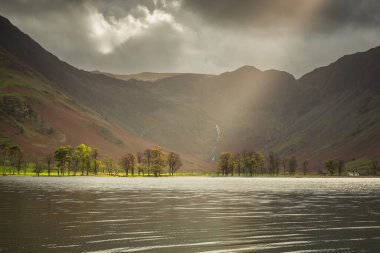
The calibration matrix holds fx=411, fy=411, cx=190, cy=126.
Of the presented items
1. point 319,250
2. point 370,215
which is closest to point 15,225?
point 319,250

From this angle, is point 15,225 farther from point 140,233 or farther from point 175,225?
point 175,225

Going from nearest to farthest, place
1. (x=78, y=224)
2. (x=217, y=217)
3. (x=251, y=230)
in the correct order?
(x=251, y=230) < (x=78, y=224) < (x=217, y=217)

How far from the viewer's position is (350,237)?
3052cm

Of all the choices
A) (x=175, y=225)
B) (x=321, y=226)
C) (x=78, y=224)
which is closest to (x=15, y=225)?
(x=78, y=224)

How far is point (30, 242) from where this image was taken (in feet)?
87.1

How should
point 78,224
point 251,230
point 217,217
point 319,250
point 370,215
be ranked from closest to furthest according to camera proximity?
point 319,250, point 251,230, point 78,224, point 217,217, point 370,215

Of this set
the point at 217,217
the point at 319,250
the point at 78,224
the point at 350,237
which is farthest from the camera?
the point at 217,217

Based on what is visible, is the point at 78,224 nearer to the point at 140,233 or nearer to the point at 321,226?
the point at 140,233

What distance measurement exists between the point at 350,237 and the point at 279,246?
7379 millimetres

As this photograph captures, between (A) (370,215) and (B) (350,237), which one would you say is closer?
(B) (350,237)

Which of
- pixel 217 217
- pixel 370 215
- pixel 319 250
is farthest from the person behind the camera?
pixel 370 215

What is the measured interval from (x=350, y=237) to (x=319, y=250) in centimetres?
666

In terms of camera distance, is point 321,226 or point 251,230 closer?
point 251,230

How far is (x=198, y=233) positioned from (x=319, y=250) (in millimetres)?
9750
